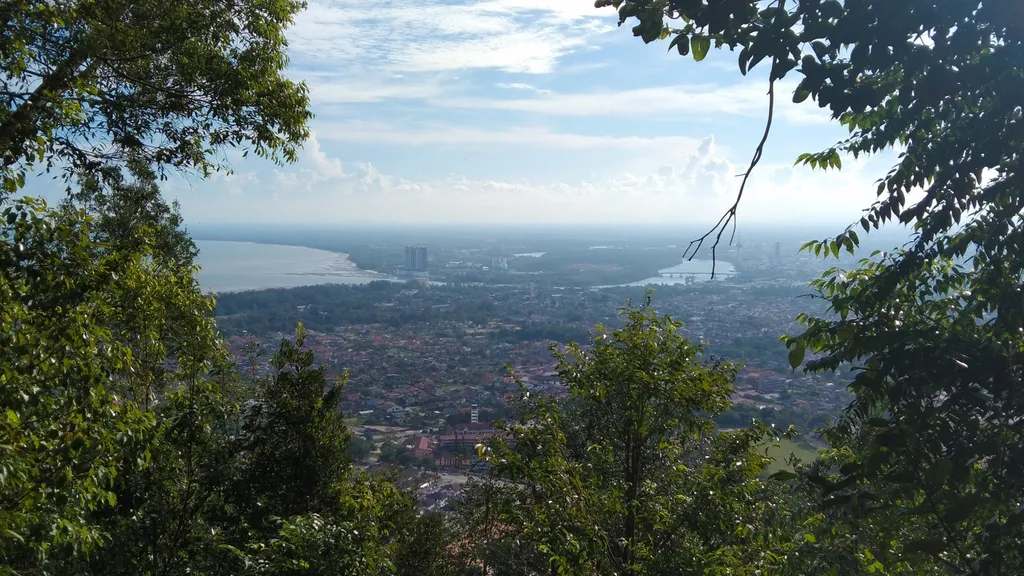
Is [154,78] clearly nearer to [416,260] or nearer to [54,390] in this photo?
[54,390]

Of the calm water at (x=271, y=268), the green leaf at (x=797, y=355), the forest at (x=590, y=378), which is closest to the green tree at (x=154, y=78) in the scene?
the forest at (x=590, y=378)

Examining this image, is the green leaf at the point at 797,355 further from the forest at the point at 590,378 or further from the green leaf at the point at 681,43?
the green leaf at the point at 681,43

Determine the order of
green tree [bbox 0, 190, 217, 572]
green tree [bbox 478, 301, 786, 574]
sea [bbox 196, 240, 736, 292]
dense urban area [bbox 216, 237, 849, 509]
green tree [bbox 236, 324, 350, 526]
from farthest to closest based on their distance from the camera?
1. sea [bbox 196, 240, 736, 292]
2. dense urban area [bbox 216, 237, 849, 509]
3. green tree [bbox 236, 324, 350, 526]
4. green tree [bbox 478, 301, 786, 574]
5. green tree [bbox 0, 190, 217, 572]

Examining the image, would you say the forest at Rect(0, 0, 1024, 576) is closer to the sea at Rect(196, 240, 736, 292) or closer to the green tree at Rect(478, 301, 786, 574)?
the green tree at Rect(478, 301, 786, 574)

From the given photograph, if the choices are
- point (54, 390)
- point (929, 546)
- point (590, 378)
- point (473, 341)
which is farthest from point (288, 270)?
point (929, 546)

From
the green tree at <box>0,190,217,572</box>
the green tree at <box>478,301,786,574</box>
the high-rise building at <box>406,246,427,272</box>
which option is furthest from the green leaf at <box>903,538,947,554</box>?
the high-rise building at <box>406,246,427,272</box>

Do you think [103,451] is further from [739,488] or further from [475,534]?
[475,534]
